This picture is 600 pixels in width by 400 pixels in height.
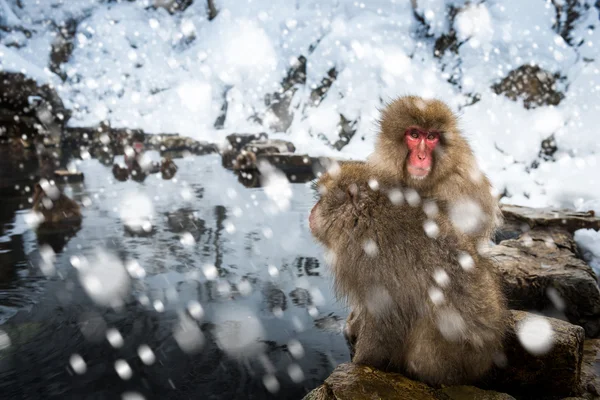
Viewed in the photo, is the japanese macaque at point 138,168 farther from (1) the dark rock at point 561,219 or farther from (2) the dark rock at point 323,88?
(2) the dark rock at point 323,88

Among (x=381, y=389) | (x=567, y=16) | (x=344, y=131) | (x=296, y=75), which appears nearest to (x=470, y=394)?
(x=381, y=389)

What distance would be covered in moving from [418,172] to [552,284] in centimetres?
112

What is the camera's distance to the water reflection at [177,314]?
217 cm

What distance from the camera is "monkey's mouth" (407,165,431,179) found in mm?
1916

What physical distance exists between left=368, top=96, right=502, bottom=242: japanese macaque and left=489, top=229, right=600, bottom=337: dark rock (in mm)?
518

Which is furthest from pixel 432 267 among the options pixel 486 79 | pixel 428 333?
pixel 486 79

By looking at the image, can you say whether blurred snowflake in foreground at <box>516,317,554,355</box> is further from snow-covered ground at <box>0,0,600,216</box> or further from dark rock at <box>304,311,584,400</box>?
snow-covered ground at <box>0,0,600,216</box>

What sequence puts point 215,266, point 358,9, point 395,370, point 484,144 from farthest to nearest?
point 358,9, point 484,144, point 215,266, point 395,370

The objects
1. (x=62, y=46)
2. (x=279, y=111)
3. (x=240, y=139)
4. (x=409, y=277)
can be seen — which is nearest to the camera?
(x=409, y=277)

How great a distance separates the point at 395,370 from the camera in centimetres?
168

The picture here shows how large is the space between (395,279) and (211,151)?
14.7 m

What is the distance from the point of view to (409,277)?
148 cm

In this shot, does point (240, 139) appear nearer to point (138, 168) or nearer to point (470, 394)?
point (138, 168)

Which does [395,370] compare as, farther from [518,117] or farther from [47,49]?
[47,49]
